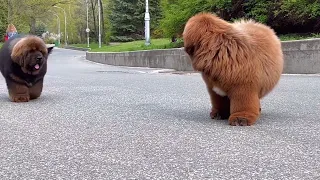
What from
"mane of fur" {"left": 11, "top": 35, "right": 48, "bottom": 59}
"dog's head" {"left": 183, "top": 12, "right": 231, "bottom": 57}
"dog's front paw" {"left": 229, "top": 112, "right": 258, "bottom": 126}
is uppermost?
"dog's head" {"left": 183, "top": 12, "right": 231, "bottom": 57}

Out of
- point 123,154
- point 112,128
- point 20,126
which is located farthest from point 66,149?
point 20,126

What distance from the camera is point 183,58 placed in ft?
59.1

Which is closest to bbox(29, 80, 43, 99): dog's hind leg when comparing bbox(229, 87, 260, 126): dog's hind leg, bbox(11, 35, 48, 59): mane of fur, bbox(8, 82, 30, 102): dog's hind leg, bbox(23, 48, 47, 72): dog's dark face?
bbox(8, 82, 30, 102): dog's hind leg

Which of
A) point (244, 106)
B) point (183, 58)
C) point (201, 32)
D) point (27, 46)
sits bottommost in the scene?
point (183, 58)

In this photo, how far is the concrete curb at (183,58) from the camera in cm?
1302

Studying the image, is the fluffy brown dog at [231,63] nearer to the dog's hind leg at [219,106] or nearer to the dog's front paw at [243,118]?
the dog's front paw at [243,118]

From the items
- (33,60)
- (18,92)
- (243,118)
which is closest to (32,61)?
(33,60)

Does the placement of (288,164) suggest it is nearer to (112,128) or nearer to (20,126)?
(112,128)

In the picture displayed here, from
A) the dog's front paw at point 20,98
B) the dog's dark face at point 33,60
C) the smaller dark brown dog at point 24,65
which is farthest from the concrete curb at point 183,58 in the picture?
the dog's dark face at point 33,60

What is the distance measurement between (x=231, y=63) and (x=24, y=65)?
3.95 meters

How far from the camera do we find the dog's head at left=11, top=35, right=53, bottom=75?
7.48 m

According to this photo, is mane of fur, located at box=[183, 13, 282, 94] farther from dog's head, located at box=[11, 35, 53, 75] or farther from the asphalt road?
dog's head, located at box=[11, 35, 53, 75]

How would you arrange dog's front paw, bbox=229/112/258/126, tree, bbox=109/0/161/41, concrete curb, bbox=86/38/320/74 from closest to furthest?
dog's front paw, bbox=229/112/258/126 → concrete curb, bbox=86/38/320/74 → tree, bbox=109/0/161/41

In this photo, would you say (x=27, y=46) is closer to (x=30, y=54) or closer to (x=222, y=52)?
(x=30, y=54)
